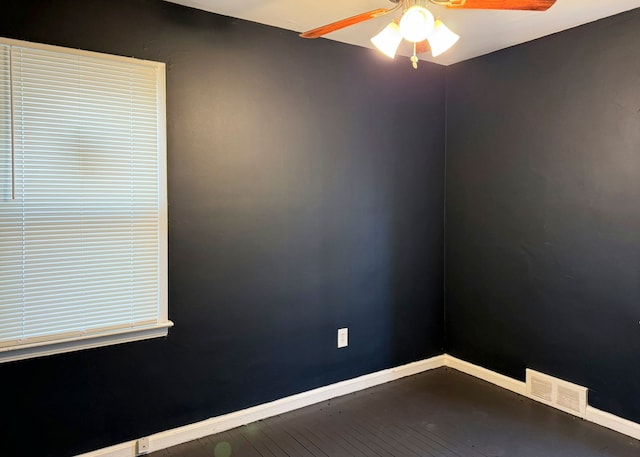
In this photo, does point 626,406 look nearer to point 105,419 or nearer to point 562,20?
point 562,20

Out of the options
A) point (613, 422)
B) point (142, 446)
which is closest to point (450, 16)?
point (613, 422)

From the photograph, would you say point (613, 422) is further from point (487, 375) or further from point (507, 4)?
point (507, 4)

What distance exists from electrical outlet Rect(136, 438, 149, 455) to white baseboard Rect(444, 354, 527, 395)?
2263mm

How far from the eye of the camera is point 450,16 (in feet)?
8.19

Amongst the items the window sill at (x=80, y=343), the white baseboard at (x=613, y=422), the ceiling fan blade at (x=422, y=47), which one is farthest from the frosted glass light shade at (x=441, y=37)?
the white baseboard at (x=613, y=422)

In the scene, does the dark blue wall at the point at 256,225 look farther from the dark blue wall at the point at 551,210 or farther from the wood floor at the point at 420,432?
the dark blue wall at the point at 551,210

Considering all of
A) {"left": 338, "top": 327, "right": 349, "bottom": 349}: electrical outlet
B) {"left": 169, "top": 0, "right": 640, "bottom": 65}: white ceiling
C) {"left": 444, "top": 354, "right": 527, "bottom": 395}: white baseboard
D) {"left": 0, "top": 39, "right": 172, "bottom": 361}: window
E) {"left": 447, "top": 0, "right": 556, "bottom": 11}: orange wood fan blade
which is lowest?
{"left": 444, "top": 354, "right": 527, "bottom": 395}: white baseboard

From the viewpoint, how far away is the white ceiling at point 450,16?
2354 mm

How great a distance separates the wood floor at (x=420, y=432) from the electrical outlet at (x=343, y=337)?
1.14ft

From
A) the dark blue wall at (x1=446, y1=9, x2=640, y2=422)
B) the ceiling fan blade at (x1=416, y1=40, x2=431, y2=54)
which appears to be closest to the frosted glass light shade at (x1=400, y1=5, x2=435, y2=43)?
the ceiling fan blade at (x1=416, y1=40, x2=431, y2=54)

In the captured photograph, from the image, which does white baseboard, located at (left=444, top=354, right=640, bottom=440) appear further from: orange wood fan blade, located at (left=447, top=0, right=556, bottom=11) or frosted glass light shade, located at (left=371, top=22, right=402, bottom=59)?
frosted glass light shade, located at (left=371, top=22, right=402, bottom=59)

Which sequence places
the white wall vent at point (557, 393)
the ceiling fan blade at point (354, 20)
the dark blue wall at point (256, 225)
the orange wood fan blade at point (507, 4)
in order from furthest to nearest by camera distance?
the white wall vent at point (557, 393)
the dark blue wall at point (256, 225)
the ceiling fan blade at point (354, 20)
the orange wood fan blade at point (507, 4)

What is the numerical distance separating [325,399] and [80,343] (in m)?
1.53

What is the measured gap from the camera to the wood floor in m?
2.38
